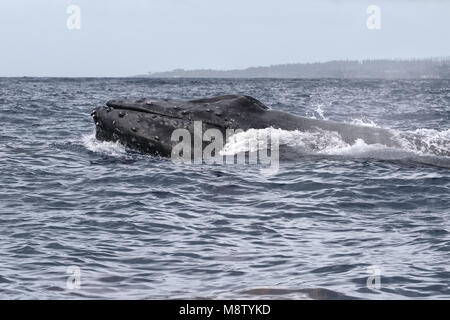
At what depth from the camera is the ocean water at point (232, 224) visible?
862 centimetres

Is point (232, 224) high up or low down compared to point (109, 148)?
down

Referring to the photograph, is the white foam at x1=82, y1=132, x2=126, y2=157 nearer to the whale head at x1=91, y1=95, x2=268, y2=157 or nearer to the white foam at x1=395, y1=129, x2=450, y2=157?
the whale head at x1=91, y1=95, x2=268, y2=157

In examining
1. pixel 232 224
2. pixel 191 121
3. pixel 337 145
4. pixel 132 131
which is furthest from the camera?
pixel 132 131

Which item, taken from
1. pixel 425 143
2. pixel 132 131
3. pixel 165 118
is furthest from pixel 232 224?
pixel 425 143

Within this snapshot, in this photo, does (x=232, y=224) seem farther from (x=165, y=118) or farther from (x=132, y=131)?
(x=132, y=131)

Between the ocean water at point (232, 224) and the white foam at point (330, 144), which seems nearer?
the ocean water at point (232, 224)

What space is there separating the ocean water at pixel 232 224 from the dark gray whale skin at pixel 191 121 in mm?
307

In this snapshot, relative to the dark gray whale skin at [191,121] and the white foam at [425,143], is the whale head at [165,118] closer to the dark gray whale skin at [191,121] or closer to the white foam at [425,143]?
the dark gray whale skin at [191,121]

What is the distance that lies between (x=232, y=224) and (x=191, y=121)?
5095 mm

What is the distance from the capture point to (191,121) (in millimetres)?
15961

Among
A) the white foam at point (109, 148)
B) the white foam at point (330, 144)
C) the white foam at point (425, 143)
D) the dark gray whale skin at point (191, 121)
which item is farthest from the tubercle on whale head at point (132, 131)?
the white foam at point (425, 143)

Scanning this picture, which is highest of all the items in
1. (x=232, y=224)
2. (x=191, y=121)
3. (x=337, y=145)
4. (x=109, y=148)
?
(x=191, y=121)

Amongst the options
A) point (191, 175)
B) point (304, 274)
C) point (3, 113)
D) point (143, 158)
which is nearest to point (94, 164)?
point (143, 158)
